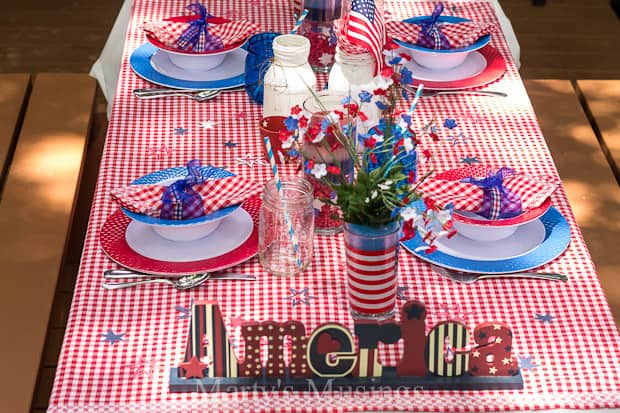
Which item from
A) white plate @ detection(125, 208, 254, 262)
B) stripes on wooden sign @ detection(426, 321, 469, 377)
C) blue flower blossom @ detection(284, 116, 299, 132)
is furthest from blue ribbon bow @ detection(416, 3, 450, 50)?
stripes on wooden sign @ detection(426, 321, 469, 377)

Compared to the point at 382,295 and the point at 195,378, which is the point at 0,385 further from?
the point at 382,295

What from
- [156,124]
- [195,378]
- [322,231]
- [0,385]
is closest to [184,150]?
[156,124]

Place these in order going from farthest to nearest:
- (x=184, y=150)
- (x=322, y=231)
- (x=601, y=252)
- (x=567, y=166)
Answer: (x=567, y=166)
(x=601, y=252)
(x=184, y=150)
(x=322, y=231)

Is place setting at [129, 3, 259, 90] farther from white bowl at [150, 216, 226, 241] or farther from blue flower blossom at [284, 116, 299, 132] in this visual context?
blue flower blossom at [284, 116, 299, 132]

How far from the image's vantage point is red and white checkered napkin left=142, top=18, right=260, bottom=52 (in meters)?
2.42

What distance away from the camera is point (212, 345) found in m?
1.47

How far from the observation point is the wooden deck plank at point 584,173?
232 centimetres

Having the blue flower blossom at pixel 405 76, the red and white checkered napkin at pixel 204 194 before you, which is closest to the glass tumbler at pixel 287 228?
the red and white checkered napkin at pixel 204 194

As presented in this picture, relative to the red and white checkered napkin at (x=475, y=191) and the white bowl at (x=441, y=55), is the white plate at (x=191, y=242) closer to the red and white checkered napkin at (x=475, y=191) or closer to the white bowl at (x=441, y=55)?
the red and white checkered napkin at (x=475, y=191)

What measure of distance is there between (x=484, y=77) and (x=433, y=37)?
162mm

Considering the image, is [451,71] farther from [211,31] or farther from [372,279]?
[372,279]

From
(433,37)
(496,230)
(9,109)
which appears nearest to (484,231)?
(496,230)

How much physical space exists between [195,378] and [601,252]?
1.26 m

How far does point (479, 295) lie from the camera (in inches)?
65.4
